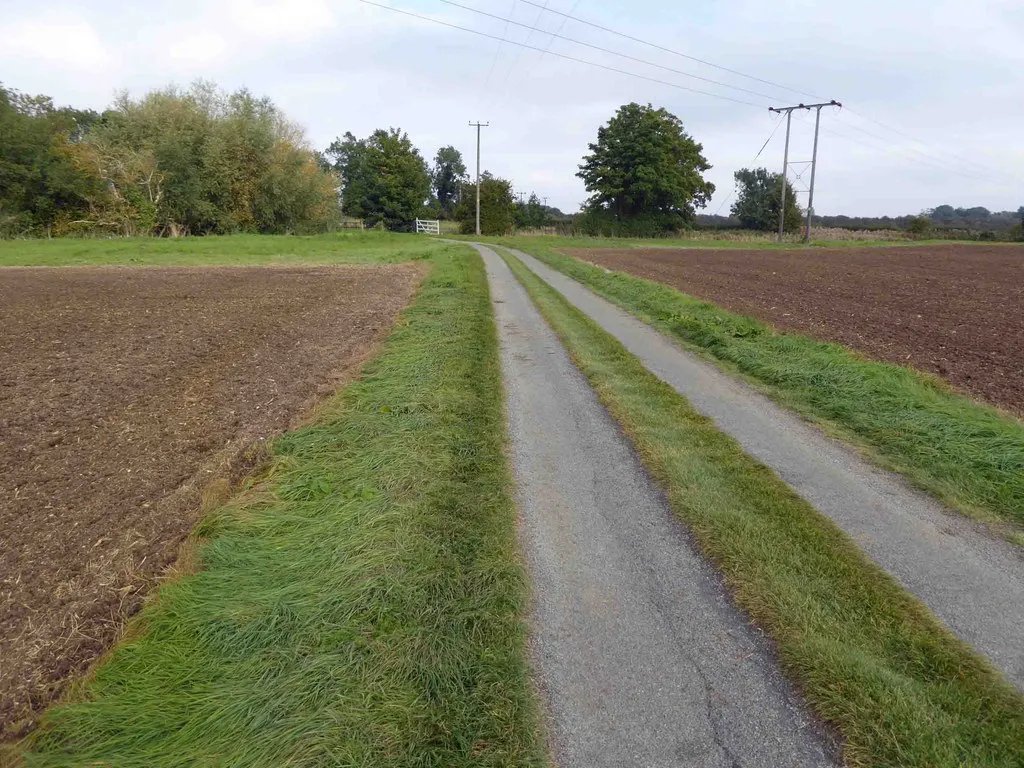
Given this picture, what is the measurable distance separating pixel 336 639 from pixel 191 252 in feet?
117

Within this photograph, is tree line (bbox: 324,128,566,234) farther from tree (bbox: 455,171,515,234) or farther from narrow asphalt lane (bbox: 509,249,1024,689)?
narrow asphalt lane (bbox: 509,249,1024,689)

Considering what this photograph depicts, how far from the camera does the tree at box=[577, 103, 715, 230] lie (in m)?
69.6

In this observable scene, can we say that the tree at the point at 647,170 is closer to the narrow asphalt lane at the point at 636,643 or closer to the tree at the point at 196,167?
the tree at the point at 196,167

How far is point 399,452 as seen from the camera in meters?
5.30

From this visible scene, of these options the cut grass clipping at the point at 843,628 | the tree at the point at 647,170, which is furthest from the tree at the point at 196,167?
the cut grass clipping at the point at 843,628

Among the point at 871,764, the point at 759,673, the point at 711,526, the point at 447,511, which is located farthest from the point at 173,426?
the point at 871,764

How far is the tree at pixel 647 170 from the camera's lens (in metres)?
69.6

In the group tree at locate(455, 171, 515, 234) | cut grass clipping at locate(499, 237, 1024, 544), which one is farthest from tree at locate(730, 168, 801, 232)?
cut grass clipping at locate(499, 237, 1024, 544)

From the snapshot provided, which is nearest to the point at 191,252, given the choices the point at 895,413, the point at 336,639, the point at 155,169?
the point at 155,169

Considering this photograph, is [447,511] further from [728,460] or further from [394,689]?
[728,460]

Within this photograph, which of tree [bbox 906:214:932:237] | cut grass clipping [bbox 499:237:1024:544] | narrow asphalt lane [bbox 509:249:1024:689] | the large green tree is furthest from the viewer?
tree [bbox 906:214:932:237]

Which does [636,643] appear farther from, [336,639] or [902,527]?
[902,527]

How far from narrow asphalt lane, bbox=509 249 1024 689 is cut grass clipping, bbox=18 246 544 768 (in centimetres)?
227

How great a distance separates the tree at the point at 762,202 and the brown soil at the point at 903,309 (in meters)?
38.4
